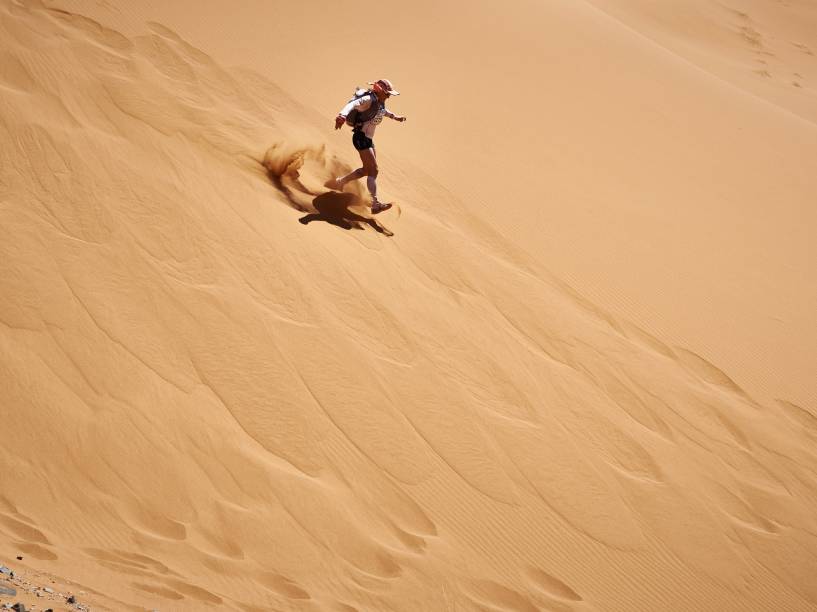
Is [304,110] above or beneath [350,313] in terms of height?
above

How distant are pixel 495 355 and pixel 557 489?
1099 millimetres

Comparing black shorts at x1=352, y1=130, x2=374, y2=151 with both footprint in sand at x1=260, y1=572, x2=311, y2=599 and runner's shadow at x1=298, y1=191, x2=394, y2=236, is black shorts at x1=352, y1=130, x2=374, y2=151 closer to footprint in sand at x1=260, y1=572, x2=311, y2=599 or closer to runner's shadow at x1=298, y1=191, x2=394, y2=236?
runner's shadow at x1=298, y1=191, x2=394, y2=236

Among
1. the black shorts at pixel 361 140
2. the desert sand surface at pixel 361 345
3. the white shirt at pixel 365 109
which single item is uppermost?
the white shirt at pixel 365 109

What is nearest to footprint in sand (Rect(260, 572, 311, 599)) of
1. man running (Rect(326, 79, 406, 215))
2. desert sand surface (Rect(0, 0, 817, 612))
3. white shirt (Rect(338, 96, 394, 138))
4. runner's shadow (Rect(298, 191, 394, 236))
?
desert sand surface (Rect(0, 0, 817, 612))

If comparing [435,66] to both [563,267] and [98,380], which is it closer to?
[563,267]

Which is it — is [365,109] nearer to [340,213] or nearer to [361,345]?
[340,213]

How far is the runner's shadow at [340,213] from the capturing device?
227 inches

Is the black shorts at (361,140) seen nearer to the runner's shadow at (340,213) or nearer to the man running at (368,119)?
the man running at (368,119)

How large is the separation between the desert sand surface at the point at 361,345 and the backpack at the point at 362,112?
0.74 metres

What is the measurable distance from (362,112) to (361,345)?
6.35ft

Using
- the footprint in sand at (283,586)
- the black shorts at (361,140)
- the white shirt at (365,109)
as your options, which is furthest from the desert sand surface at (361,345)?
the white shirt at (365,109)

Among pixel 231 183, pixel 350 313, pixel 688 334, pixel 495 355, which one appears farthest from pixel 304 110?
pixel 688 334

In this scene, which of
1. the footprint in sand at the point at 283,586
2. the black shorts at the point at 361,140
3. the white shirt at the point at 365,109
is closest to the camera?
the footprint in sand at the point at 283,586

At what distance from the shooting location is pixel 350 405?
4652 millimetres
